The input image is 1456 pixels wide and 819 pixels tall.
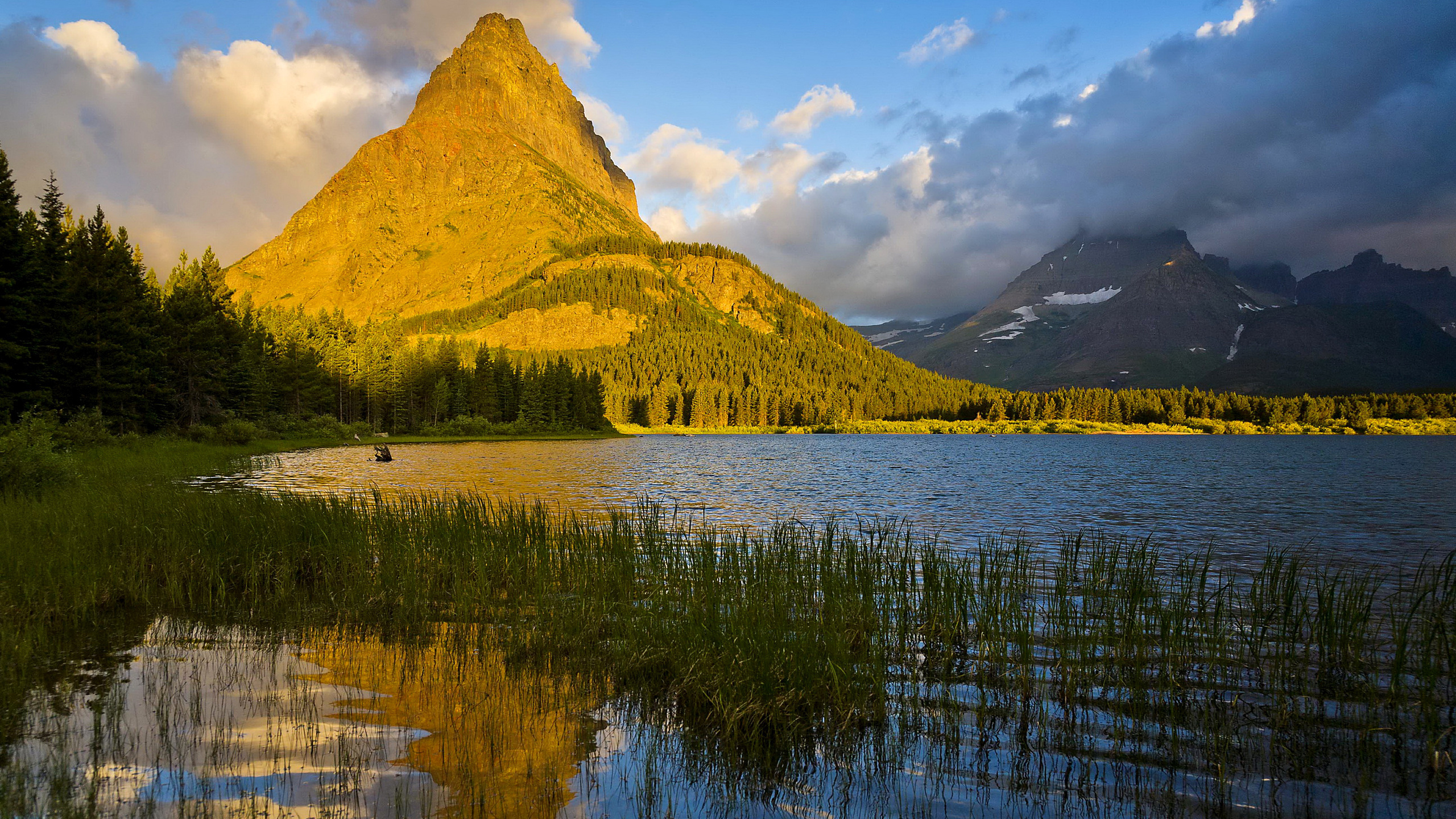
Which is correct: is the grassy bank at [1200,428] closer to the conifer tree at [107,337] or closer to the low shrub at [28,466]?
the conifer tree at [107,337]

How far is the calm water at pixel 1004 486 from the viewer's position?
25.3 m

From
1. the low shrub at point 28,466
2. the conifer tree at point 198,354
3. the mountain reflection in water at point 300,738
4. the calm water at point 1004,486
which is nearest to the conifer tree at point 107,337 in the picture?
the conifer tree at point 198,354

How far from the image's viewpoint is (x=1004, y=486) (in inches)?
1663

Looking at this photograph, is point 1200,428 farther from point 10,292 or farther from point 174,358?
point 10,292

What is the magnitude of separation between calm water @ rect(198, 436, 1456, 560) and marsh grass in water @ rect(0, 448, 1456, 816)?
32.8 feet

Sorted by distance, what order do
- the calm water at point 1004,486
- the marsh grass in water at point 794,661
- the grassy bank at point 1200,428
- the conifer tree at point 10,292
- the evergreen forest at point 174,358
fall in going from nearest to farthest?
the marsh grass in water at point 794,661 < the calm water at point 1004,486 < the conifer tree at point 10,292 < the evergreen forest at point 174,358 < the grassy bank at point 1200,428

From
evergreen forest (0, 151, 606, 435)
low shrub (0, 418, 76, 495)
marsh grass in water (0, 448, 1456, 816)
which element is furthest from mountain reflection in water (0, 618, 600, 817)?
evergreen forest (0, 151, 606, 435)

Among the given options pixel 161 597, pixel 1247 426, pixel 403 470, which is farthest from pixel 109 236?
pixel 1247 426

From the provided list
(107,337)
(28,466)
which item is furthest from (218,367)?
(28,466)

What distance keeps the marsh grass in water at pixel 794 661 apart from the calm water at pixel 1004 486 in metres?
9.99

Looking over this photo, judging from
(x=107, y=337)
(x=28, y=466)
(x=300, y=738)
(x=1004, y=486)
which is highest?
(x=107, y=337)

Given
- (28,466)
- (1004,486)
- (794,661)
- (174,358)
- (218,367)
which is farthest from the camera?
(218,367)

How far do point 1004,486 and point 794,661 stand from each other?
125 feet

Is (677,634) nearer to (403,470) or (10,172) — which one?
(403,470)
